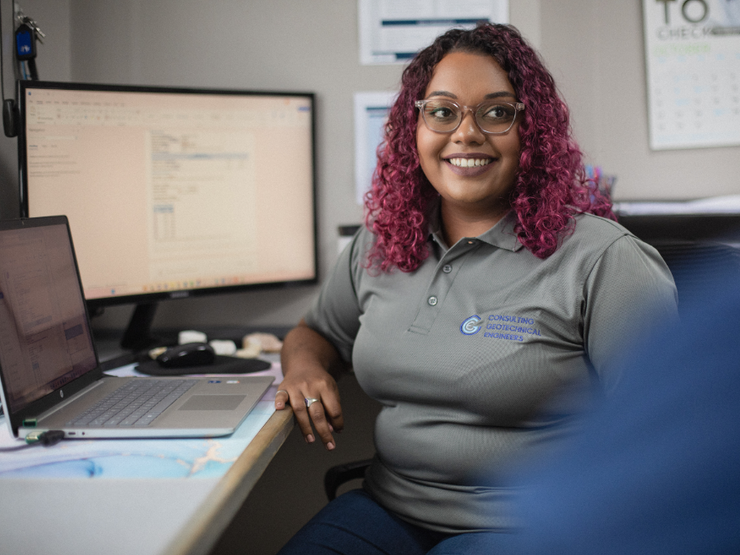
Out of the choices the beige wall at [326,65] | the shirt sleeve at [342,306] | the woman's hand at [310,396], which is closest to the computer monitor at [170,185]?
the beige wall at [326,65]

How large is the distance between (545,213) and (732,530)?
578mm

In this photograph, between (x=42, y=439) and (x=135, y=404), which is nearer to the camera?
(x=42, y=439)

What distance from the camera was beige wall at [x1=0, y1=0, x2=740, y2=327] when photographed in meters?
1.45

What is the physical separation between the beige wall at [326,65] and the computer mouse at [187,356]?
16.4 inches

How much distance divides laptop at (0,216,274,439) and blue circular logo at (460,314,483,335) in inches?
13.5

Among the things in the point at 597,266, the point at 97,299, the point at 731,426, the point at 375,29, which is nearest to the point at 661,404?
the point at 731,426

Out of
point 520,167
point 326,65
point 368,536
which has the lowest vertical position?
point 368,536

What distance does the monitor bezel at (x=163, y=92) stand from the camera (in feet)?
3.64

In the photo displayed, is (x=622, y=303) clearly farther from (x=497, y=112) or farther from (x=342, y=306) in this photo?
(x=342, y=306)

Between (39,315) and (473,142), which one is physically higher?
(473,142)

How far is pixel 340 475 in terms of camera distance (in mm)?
1005

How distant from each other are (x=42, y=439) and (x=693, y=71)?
1.71 metres

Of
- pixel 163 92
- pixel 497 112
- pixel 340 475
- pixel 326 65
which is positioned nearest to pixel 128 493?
pixel 340 475

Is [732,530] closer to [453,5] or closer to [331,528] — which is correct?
[331,528]
